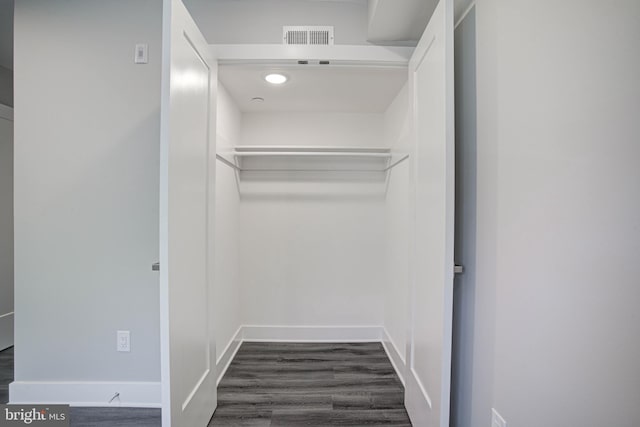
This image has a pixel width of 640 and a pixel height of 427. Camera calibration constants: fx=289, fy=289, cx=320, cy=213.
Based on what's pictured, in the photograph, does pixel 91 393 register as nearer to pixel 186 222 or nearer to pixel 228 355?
pixel 228 355

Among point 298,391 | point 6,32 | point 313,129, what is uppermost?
point 6,32

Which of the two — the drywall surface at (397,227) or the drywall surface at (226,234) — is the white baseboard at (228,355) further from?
the drywall surface at (397,227)

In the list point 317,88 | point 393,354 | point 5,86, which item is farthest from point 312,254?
point 5,86

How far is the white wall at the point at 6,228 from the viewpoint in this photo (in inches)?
103

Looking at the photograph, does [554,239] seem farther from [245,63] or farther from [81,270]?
[81,270]

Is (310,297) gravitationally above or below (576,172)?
below

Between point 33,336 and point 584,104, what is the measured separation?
286 cm

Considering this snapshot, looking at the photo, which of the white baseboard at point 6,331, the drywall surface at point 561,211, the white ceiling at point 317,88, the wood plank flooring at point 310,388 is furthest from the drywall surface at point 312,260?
the white baseboard at point 6,331

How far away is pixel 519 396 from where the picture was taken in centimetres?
95

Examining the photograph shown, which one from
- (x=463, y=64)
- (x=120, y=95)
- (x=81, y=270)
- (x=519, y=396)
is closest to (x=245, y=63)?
(x=120, y=95)

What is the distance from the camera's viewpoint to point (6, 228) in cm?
267

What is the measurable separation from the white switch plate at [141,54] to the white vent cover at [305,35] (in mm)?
858

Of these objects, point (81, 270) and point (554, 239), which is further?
point (81, 270)

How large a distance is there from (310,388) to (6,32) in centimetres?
360
